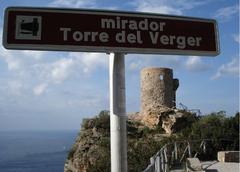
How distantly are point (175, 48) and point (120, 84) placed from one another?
48cm

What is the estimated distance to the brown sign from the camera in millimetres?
2846

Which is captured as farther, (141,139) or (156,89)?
(156,89)

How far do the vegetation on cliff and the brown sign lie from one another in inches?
572

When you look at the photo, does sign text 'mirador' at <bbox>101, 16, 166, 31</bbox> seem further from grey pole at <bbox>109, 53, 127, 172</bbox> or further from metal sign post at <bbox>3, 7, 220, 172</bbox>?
grey pole at <bbox>109, 53, 127, 172</bbox>

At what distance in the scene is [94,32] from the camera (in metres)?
2.90

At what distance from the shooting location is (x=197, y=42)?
3.08 metres

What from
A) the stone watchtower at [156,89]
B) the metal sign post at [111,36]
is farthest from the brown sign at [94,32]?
the stone watchtower at [156,89]

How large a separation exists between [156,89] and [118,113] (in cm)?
2828

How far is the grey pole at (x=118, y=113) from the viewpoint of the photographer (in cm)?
284

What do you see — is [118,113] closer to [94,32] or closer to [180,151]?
[94,32]

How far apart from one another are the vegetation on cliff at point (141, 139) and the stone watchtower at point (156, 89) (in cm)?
349

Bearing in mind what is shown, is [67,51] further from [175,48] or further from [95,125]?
[95,125]

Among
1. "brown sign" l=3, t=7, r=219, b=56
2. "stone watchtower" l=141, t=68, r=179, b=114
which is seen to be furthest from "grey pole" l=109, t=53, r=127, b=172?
"stone watchtower" l=141, t=68, r=179, b=114

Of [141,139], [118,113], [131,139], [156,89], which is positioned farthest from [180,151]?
[156,89]
